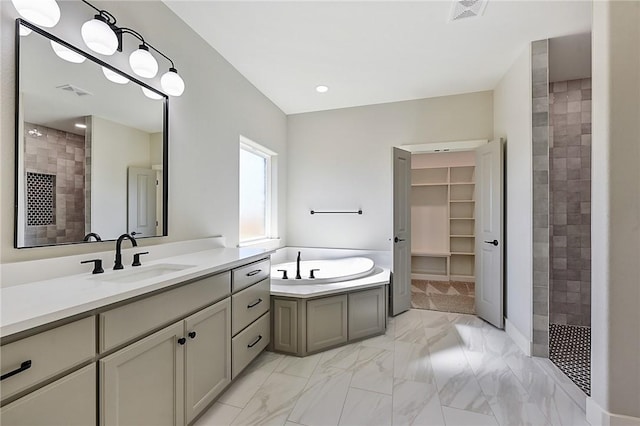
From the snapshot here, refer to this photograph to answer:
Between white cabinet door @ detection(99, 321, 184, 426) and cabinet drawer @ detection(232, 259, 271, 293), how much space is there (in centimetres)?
49

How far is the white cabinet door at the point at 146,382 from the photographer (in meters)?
1.04

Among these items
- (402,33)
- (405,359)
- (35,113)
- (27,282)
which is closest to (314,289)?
(405,359)

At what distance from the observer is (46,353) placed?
848mm

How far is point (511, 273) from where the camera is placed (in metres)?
2.68

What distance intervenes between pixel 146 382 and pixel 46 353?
47cm

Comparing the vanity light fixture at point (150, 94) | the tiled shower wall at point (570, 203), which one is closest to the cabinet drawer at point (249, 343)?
the vanity light fixture at point (150, 94)

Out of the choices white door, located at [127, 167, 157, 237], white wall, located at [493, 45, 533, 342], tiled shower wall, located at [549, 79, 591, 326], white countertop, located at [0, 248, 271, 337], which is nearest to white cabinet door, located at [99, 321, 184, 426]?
white countertop, located at [0, 248, 271, 337]

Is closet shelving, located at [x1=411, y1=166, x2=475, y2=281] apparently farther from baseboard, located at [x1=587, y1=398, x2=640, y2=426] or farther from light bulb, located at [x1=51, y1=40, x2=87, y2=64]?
light bulb, located at [x1=51, y1=40, x2=87, y2=64]

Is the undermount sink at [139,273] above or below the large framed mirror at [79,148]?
below

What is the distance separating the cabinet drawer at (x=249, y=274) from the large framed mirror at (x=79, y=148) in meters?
0.63

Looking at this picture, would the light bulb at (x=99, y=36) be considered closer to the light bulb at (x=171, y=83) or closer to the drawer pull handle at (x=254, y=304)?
the light bulb at (x=171, y=83)

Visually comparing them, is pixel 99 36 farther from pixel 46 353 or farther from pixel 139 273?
pixel 46 353

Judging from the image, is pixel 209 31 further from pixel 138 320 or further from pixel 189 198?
pixel 138 320

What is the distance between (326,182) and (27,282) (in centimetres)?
321
